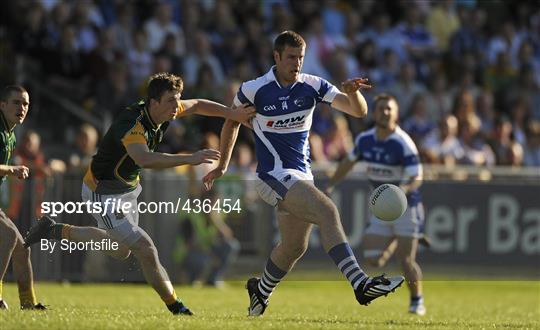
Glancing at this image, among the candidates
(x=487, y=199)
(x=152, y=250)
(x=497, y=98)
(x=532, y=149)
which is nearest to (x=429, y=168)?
(x=487, y=199)

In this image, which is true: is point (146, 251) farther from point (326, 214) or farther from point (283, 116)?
point (283, 116)

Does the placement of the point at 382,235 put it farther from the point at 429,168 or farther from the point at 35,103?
the point at 35,103

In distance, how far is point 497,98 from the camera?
83.5ft

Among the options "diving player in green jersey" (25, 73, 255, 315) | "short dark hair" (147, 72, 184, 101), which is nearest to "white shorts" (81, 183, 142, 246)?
"diving player in green jersey" (25, 73, 255, 315)

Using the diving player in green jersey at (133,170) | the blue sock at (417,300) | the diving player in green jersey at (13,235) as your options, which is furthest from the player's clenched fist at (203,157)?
the blue sock at (417,300)

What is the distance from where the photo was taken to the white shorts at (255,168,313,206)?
11.6m

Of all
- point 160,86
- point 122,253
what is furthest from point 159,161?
point 122,253

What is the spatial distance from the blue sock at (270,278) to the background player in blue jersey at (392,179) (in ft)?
9.82

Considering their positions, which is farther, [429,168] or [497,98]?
[497,98]

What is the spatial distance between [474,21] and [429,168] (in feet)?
21.8

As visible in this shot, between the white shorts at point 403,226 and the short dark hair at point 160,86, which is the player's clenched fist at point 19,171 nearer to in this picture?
the short dark hair at point 160,86

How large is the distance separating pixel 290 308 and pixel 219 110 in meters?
3.59

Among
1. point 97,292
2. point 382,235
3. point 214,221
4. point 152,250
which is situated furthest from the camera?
point 214,221

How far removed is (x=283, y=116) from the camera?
11805 mm
